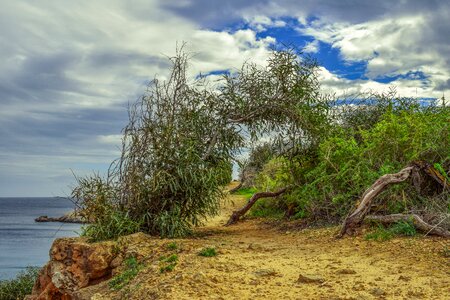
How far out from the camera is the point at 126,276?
7.43m

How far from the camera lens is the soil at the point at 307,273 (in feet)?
19.5

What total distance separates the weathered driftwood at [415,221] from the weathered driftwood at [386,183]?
0.20 metres

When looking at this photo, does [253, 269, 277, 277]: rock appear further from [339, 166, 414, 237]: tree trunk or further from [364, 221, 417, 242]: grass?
[339, 166, 414, 237]: tree trunk

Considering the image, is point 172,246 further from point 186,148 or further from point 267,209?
point 267,209

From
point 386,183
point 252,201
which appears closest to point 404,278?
point 386,183

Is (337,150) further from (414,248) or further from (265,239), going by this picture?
(414,248)

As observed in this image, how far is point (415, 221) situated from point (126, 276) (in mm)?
4653

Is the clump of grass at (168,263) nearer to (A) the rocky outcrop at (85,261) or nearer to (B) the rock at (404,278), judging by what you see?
(A) the rocky outcrop at (85,261)

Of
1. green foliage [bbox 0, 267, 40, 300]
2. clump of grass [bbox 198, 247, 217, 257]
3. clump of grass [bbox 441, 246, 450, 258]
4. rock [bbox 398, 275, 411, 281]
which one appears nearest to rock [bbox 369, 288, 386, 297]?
rock [bbox 398, 275, 411, 281]

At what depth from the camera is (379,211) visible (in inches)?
380

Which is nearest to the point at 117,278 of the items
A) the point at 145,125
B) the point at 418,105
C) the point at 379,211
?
the point at 145,125

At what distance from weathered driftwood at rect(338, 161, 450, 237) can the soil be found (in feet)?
1.41

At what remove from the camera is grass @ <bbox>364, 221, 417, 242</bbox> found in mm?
8234

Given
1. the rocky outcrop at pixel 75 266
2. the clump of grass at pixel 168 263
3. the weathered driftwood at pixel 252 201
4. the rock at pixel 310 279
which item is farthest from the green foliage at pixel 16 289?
the rock at pixel 310 279
